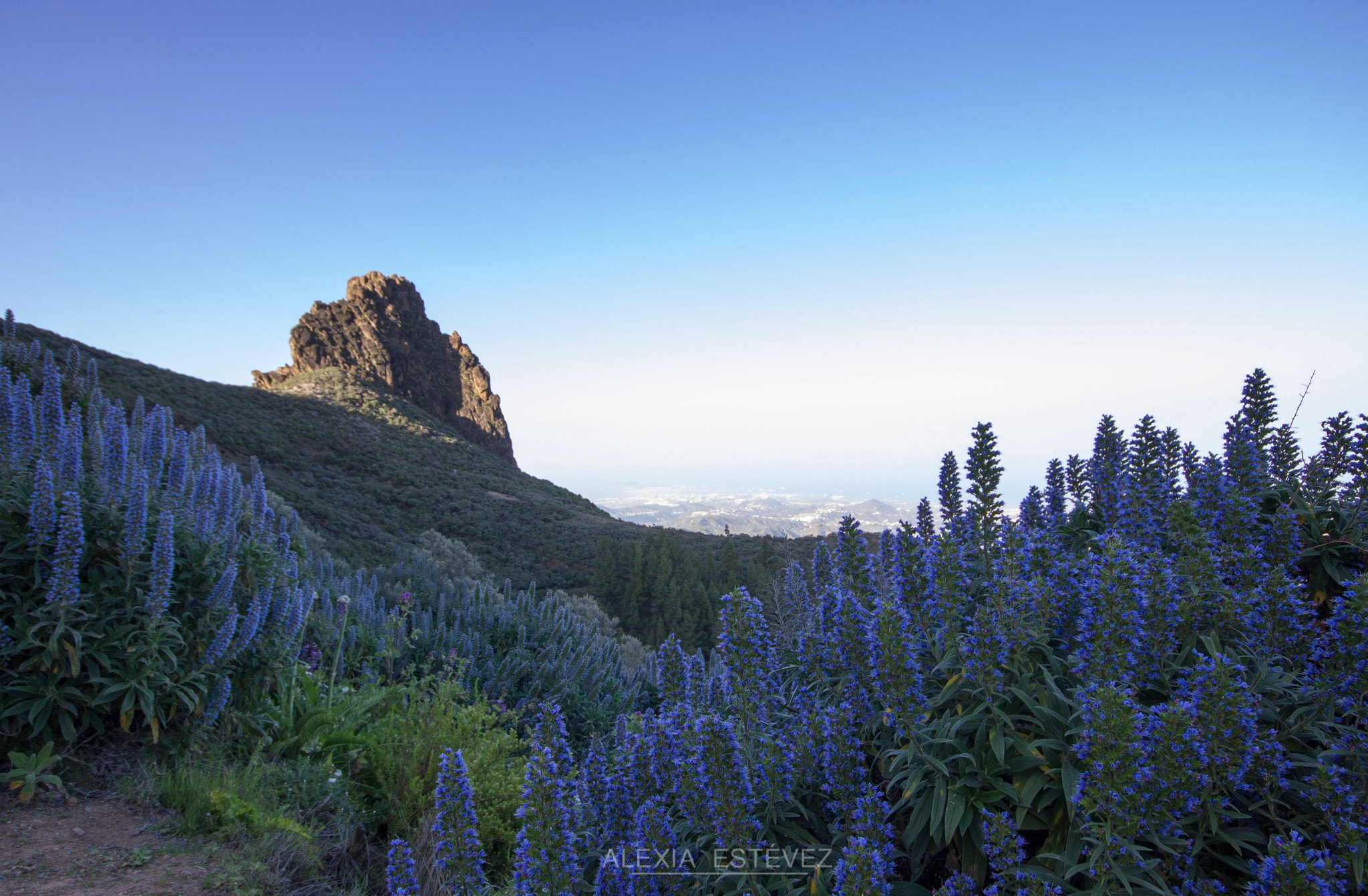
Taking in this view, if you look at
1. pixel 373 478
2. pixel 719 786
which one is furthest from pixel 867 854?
pixel 373 478

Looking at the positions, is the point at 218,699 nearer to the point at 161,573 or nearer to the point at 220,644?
the point at 220,644

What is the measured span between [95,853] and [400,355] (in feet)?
263

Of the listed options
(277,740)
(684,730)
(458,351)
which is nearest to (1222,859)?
(684,730)

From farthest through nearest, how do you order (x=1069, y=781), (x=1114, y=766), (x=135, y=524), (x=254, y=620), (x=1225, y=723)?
(x=254, y=620) → (x=135, y=524) → (x=1069, y=781) → (x=1225, y=723) → (x=1114, y=766)

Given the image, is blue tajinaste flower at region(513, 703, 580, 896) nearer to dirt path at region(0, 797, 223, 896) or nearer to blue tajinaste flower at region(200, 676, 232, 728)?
dirt path at region(0, 797, 223, 896)

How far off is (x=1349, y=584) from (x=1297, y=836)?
903 millimetres

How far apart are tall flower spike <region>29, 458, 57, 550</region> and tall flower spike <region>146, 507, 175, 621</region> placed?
0.63m

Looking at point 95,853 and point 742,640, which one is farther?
point 95,853

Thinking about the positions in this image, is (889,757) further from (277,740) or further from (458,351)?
(458,351)

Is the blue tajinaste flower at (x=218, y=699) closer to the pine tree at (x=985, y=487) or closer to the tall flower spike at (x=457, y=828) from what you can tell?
the tall flower spike at (x=457, y=828)

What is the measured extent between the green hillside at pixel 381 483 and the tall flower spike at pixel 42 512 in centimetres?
2052

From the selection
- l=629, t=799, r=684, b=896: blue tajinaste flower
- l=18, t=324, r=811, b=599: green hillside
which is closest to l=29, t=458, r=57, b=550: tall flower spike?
l=629, t=799, r=684, b=896: blue tajinaste flower

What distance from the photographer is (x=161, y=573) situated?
4477mm

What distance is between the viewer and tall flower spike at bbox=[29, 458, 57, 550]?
433cm
